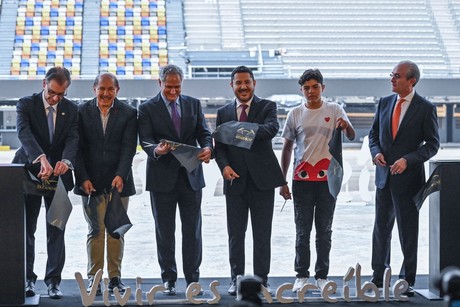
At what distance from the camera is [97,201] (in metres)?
3.95

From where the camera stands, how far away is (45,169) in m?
3.68

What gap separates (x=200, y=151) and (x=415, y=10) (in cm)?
3069

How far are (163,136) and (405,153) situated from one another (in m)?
1.31

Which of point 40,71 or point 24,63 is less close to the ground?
point 24,63

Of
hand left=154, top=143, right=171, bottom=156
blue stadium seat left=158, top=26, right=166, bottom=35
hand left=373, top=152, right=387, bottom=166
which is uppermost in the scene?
blue stadium seat left=158, top=26, right=166, bottom=35

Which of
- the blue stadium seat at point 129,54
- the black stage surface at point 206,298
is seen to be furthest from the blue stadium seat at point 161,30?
the black stage surface at point 206,298

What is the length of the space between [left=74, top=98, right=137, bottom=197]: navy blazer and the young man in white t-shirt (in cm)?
85

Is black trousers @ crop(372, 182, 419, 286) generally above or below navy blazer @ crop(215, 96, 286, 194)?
below

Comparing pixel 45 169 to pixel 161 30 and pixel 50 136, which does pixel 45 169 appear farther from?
pixel 161 30

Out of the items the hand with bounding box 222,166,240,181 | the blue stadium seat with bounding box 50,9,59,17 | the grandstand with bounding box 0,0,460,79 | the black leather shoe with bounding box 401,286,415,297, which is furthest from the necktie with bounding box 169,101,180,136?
the blue stadium seat with bounding box 50,9,59,17

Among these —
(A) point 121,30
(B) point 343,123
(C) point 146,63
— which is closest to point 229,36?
(C) point 146,63

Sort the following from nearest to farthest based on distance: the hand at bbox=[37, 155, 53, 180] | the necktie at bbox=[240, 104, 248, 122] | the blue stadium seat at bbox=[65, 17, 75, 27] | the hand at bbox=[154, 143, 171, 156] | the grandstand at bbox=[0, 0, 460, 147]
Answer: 1. the hand at bbox=[37, 155, 53, 180]
2. the hand at bbox=[154, 143, 171, 156]
3. the necktie at bbox=[240, 104, 248, 122]
4. the grandstand at bbox=[0, 0, 460, 147]
5. the blue stadium seat at bbox=[65, 17, 75, 27]

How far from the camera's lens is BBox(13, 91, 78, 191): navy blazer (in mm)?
3846

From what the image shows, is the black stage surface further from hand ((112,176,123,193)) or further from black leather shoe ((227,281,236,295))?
hand ((112,176,123,193))
